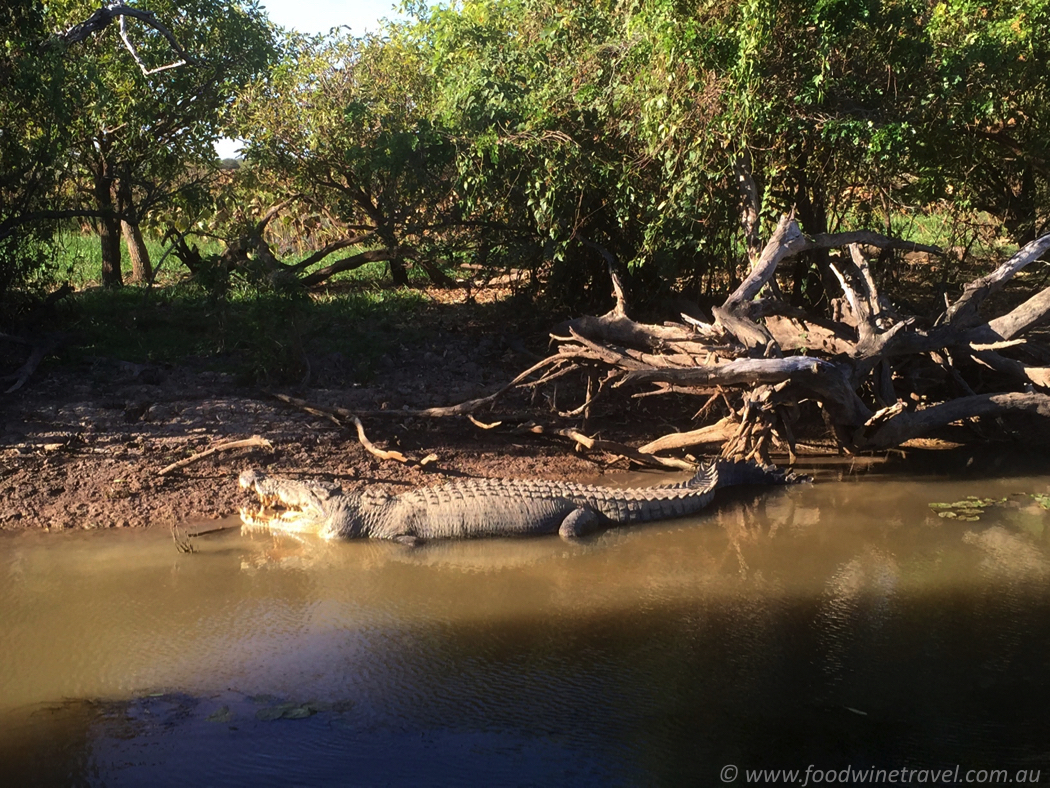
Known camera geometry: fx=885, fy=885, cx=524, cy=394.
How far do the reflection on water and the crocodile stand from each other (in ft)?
0.56

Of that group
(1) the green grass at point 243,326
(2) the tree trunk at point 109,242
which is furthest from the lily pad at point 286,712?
(2) the tree trunk at point 109,242

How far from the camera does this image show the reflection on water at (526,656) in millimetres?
3826

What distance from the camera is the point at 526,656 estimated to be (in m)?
4.70

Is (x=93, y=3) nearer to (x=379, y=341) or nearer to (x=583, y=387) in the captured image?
(x=379, y=341)

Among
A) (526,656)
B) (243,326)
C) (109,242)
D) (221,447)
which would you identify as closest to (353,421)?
(221,447)

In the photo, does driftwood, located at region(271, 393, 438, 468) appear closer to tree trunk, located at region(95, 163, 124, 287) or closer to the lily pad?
the lily pad

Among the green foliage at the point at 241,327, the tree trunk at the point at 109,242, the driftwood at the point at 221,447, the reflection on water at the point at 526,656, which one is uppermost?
the tree trunk at the point at 109,242

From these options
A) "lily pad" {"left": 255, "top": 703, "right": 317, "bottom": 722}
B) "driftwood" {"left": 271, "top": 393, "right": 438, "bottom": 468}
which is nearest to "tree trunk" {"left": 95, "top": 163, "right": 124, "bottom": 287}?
"driftwood" {"left": 271, "top": 393, "right": 438, "bottom": 468}

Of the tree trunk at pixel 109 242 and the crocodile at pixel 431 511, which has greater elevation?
the tree trunk at pixel 109 242

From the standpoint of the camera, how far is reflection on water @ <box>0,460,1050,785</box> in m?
3.83

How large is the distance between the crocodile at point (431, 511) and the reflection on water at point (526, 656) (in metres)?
0.17

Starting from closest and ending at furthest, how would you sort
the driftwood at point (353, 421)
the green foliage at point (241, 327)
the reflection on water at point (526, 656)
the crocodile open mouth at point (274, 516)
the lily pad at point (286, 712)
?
the reflection on water at point (526, 656), the lily pad at point (286, 712), the crocodile open mouth at point (274, 516), the driftwood at point (353, 421), the green foliage at point (241, 327)

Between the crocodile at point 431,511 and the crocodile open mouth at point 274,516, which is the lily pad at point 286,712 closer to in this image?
the crocodile at point 431,511

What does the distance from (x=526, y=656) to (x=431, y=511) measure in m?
2.02
